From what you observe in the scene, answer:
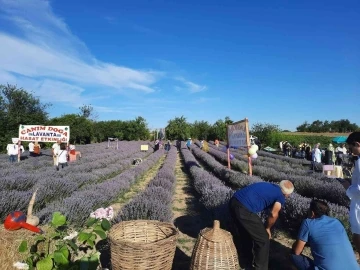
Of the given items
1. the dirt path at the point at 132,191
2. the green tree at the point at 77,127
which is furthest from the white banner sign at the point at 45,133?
the green tree at the point at 77,127

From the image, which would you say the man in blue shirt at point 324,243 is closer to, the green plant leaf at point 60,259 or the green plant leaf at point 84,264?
the green plant leaf at point 84,264

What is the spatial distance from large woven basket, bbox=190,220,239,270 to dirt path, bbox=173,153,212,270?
3.54ft

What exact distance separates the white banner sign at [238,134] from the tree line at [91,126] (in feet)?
68.9

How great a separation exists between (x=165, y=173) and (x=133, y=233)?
6.41 m

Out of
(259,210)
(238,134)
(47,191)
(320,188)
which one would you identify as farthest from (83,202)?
(238,134)

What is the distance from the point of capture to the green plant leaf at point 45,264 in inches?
89.3

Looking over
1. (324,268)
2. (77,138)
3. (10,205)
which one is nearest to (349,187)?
(324,268)

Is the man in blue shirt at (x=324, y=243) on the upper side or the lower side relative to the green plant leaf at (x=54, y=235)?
lower

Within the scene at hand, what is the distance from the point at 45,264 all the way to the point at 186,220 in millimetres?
4203

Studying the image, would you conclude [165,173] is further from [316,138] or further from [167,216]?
[316,138]

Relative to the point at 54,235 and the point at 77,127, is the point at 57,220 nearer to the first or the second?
the point at 54,235

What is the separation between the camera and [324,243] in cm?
285

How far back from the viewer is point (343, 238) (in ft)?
9.39

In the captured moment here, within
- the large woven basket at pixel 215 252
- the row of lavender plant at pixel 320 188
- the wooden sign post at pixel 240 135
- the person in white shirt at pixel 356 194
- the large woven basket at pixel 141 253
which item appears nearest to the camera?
the large woven basket at pixel 141 253
